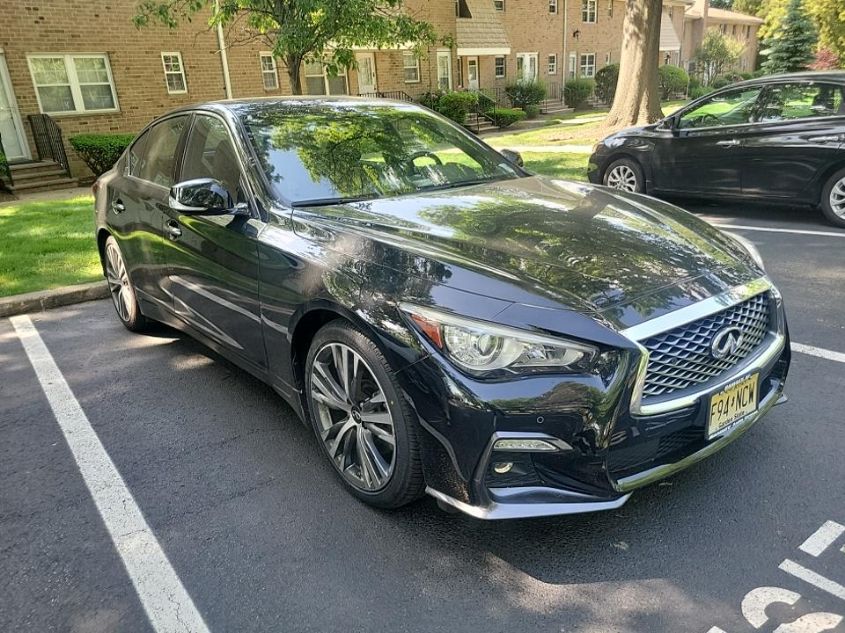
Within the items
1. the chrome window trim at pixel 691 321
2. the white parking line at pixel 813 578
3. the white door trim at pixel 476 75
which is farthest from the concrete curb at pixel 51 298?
the white door trim at pixel 476 75

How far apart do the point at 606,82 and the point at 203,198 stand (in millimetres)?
32018

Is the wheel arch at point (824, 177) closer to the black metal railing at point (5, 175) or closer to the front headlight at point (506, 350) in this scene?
the front headlight at point (506, 350)

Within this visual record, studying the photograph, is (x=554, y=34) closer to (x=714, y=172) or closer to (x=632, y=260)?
(x=714, y=172)

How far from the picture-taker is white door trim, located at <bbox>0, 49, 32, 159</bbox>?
14375 millimetres

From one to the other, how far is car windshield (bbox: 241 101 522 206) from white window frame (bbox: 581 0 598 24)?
106 feet

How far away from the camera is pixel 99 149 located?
1393cm

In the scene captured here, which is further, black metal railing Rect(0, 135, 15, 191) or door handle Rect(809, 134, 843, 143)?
black metal railing Rect(0, 135, 15, 191)

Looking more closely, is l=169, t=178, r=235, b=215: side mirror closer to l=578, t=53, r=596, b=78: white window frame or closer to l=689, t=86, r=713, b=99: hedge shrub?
l=578, t=53, r=596, b=78: white window frame

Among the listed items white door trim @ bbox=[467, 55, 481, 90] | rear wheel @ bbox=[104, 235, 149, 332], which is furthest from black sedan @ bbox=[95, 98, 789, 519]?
white door trim @ bbox=[467, 55, 481, 90]

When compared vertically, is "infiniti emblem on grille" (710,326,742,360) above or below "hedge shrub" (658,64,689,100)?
above

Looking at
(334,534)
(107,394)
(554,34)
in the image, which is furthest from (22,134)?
(554,34)

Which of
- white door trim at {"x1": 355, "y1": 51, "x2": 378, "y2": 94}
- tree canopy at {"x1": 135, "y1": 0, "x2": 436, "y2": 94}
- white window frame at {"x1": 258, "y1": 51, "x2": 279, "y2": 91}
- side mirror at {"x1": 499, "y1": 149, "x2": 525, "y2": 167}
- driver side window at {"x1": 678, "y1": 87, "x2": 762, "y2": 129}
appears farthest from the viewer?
white door trim at {"x1": 355, "y1": 51, "x2": 378, "y2": 94}

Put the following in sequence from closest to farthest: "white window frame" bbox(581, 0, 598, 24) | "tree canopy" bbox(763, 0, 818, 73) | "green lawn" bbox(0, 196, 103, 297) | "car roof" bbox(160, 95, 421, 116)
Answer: "car roof" bbox(160, 95, 421, 116)
"green lawn" bbox(0, 196, 103, 297)
"white window frame" bbox(581, 0, 598, 24)
"tree canopy" bbox(763, 0, 818, 73)

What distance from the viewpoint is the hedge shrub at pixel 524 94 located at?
26.8 m
